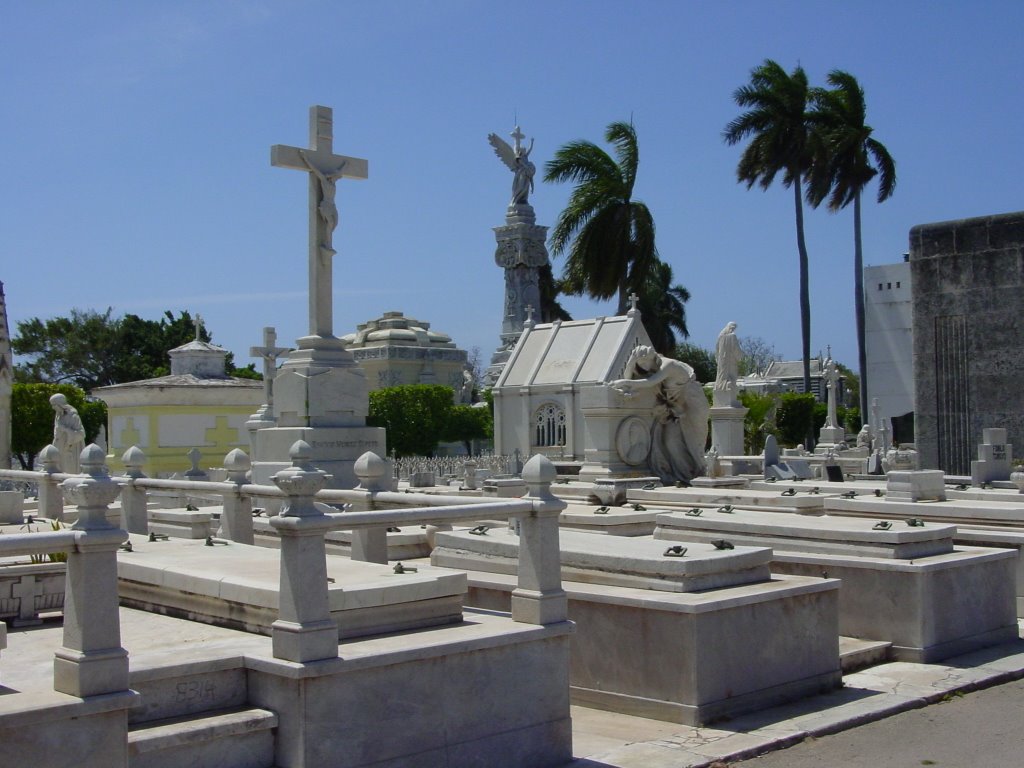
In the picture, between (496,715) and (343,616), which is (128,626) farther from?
(496,715)

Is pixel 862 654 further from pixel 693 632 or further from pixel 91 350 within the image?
pixel 91 350

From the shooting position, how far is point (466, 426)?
4169 cm

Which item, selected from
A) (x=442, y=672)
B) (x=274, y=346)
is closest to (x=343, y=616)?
(x=442, y=672)

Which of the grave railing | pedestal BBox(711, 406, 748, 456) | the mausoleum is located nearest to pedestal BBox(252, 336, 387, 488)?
the grave railing

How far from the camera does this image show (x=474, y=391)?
196ft

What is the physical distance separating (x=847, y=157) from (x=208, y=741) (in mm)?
39316

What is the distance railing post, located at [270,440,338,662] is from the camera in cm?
536

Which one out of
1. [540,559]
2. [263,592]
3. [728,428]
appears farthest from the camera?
[728,428]

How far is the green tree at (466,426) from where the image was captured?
41.5m

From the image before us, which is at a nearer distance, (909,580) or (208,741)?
(208,741)

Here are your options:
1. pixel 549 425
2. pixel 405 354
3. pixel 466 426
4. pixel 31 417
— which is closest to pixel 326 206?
pixel 549 425

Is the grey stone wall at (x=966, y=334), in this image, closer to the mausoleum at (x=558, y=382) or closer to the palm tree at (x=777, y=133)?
the mausoleum at (x=558, y=382)

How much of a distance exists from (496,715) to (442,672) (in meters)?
0.44

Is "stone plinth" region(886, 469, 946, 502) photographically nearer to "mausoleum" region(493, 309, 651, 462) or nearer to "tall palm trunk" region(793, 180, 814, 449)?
"mausoleum" region(493, 309, 651, 462)
